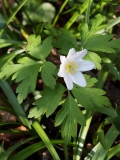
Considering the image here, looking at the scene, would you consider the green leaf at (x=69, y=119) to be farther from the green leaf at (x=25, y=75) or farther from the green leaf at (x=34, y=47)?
the green leaf at (x=34, y=47)

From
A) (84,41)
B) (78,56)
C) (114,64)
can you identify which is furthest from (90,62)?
(114,64)

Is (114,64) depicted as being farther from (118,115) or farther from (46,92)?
(46,92)

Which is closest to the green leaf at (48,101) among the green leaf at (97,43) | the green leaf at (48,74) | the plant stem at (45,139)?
the green leaf at (48,74)

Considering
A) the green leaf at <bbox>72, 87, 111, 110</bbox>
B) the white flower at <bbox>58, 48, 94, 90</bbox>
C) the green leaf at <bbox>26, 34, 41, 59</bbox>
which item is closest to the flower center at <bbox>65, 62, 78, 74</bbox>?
the white flower at <bbox>58, 48, 94, 90</bbox>

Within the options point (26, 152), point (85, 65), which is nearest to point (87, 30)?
point (85, 65)

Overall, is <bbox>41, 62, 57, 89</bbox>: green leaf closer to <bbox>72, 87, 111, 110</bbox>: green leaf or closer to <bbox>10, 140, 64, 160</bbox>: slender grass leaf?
<bbox>72, 87, 111, 110</bbox>: green leaf

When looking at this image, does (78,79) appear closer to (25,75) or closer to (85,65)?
(85,65)
